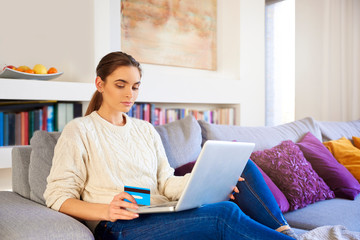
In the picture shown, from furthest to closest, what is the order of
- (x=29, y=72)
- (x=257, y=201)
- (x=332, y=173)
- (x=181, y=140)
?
(x=29, y=72)
(x=332, y=173)
(x=181, y=140)
(x=257, y=201)

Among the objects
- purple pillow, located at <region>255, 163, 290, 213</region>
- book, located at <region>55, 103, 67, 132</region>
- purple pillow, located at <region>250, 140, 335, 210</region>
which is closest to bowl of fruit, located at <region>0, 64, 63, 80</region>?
book, located at <region>55, 103, 67, 132</region>

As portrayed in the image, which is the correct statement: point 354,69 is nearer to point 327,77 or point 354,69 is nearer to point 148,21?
point 327,77

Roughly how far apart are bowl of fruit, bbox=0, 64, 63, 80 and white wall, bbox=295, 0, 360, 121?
3.14 meters

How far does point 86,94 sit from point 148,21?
124cm

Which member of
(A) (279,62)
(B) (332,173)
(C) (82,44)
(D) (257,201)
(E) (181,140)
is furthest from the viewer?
(A) (279,62)

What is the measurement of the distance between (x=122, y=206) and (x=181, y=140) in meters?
0.90

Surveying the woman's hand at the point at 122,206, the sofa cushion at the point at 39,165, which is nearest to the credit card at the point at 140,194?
the woman's hand at the point at 122,206

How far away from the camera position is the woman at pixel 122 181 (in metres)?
1.23

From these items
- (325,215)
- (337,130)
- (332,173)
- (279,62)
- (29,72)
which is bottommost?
(325,215)

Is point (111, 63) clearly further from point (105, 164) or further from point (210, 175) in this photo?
point (210, 175)

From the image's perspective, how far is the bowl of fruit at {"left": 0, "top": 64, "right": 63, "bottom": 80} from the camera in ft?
8.87

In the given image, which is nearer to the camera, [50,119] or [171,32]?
[50,119]

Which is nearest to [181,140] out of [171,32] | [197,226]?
[197,226]

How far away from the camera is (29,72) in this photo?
9.30ft
